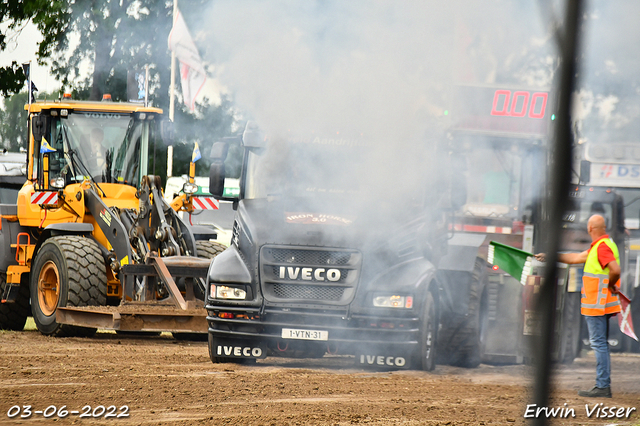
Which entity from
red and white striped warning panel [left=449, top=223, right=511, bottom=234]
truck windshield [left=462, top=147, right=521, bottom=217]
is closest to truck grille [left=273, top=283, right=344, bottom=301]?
red and white striped warning panel [left=449, top=223, right=511, bottom=234]

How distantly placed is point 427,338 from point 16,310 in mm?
7066

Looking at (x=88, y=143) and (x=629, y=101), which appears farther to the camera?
(x=88, y=143)

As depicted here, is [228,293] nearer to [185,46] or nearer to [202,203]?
[185,46]

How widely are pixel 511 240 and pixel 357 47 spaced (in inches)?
191

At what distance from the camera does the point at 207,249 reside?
11977mm

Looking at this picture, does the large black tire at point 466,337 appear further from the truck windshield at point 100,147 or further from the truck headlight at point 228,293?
the truck windshield at point 100,147

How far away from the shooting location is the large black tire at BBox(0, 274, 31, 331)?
40.5 ft

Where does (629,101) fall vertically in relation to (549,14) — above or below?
above

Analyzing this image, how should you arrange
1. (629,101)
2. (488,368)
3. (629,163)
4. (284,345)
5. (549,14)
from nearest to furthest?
(549,14) → (629,101) → (284,345) → (488,368) → (629,163)

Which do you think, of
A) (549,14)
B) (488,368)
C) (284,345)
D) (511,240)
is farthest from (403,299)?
(549,14)

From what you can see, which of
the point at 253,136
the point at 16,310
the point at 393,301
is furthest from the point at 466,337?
the point at 16,310

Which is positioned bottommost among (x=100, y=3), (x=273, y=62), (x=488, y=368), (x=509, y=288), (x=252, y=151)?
(x=488, y=368)

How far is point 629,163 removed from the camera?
11766 millimetres

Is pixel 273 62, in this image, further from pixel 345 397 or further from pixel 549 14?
pixel 549 14
